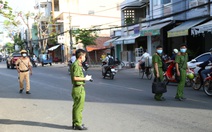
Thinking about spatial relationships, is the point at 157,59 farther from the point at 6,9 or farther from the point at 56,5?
the point at 56,5

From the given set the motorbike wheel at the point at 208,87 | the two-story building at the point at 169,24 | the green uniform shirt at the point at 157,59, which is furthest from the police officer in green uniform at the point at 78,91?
the two-story building at the point at 169,24

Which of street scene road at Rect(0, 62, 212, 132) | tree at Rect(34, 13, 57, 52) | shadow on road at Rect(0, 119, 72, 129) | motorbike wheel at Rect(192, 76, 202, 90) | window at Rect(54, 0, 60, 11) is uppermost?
window at Rect(54, 0, 60, 11)

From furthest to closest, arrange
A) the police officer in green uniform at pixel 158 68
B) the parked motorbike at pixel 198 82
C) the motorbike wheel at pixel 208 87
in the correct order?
the parked motorbike at pixel 198 82 → the motorbike wheel at pixel 208 87 → the police officer in green uniform at pixel 158 68

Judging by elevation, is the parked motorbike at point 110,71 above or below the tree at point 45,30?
below

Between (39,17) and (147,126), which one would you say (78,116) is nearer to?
(147,126)

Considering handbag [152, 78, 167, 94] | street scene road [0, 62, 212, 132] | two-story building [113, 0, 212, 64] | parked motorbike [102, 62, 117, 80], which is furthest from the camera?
two-story building [113, 0, 212, 64]

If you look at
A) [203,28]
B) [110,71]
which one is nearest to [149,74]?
[110,71]

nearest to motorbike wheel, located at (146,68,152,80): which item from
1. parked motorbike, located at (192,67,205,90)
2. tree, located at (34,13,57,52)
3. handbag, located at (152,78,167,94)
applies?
parked motorbike, located at (192,67,205,90)

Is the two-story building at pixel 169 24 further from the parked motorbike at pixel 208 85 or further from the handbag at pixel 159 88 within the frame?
the handbag at pixel 159 88

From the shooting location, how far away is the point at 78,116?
5859 millimetres

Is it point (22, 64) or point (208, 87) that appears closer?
point (208, 87)

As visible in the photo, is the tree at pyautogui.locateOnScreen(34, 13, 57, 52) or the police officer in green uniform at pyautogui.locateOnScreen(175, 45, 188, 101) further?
the tree at pyautogui.locateOnScreen(34, 13, 57, 52)

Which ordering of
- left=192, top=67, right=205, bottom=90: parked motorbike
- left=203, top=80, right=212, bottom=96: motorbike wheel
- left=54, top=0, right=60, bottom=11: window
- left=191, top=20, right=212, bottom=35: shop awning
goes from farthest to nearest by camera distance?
left=54, top=0, right=60, bottom=11: window → left=191, top=20, right=212, bottom=35: shop awning → left=192, top=67, right=205, bottom=90: parked motorbike → left=203, top=80, right=212, bottom=96: motorbike wheel

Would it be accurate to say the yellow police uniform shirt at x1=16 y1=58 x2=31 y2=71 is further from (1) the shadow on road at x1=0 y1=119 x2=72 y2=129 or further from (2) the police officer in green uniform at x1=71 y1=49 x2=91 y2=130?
(2) the police officer in green uniform at x1=71 y1=49 x2=91 y2=130
